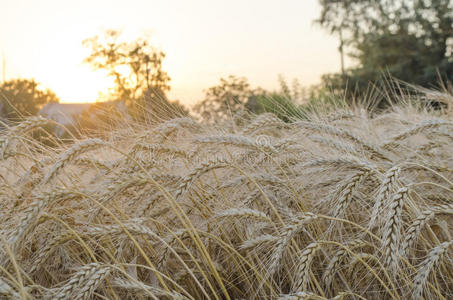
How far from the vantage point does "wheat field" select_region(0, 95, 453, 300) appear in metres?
1.75

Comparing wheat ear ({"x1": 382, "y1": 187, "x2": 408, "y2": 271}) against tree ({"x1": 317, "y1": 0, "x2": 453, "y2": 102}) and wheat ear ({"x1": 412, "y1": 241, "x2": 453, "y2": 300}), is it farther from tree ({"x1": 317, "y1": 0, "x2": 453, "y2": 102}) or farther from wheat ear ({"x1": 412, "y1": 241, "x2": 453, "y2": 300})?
tree ({"x1": 317, "y1": 0, "x2": 453, "y2": 102})

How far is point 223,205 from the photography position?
7.61 ft

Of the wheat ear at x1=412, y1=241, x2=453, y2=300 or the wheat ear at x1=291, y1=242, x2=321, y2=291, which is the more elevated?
the wheat ear at x1=291, y1=242, x2=321, y2=291

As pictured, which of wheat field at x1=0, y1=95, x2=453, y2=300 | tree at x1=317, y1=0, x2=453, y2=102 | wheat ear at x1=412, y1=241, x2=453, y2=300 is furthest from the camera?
tree at x1=317, y1=0, x2=453, y2=102

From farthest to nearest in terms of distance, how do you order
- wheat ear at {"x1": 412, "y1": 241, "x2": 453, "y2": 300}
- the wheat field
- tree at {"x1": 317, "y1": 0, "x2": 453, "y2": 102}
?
tree at {"x1": 317, "y1": 0, "x2": 453, "y2": 102}, the wheat field, wheat ear at {"x1": 412, "y1": 241, "x2": 453, "y2": 300}

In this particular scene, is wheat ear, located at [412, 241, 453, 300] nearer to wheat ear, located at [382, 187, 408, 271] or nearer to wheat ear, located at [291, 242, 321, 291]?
wheat ear, located at [382, 187, 408, 271]

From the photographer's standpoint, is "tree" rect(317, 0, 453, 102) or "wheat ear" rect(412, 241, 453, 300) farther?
"tree" rect(317, 0, 453, 102)

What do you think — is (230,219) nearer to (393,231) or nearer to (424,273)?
(393,231)

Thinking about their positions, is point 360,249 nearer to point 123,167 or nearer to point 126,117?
point 123,167

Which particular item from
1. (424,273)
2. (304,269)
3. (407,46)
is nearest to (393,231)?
(424,273)

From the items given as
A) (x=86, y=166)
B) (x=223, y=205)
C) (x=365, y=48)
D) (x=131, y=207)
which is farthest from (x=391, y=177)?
(x=365, y=48)

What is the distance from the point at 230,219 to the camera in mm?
2129

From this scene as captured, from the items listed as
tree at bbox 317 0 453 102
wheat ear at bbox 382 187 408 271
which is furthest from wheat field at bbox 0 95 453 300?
tree at bbox 317 0 453 102

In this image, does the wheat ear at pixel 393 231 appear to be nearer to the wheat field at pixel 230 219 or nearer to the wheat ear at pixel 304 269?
the wheat field at pixel 230 219
